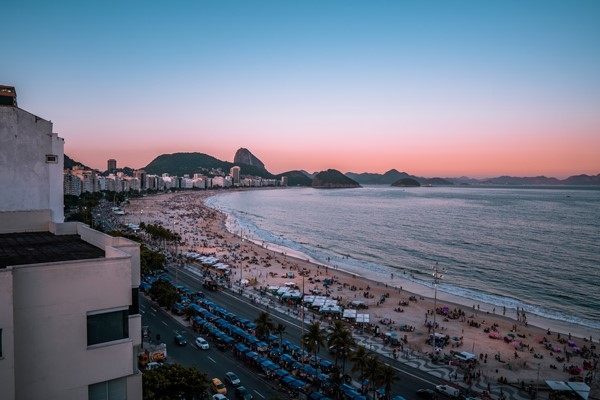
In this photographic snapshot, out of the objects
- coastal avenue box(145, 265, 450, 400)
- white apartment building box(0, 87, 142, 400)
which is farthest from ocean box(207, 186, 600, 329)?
white apartment building box(0, 87, 142, 400)

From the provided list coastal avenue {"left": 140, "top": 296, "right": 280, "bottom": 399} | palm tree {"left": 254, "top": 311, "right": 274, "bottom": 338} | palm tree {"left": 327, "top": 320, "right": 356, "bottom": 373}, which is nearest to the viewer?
coastal avenue {"left": 140, "top": 296, "right": 280, "bottom": 399}

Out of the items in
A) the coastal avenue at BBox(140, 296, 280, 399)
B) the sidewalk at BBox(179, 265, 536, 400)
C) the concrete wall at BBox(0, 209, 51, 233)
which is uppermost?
the concrete wall at BBox(0, 209, 51, 233)

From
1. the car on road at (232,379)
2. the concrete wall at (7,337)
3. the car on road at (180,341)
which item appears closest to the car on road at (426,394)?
the car on road at (232,379)

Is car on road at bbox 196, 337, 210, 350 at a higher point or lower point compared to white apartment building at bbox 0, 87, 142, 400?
lower

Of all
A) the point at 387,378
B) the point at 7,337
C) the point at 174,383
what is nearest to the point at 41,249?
the point at 7,337

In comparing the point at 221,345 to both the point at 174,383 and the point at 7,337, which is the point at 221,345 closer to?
the point at 174,383

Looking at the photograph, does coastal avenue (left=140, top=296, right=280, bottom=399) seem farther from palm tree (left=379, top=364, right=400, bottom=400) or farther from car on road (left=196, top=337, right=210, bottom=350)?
palm tree (left=379, top=364, right=400, bottom=400)
